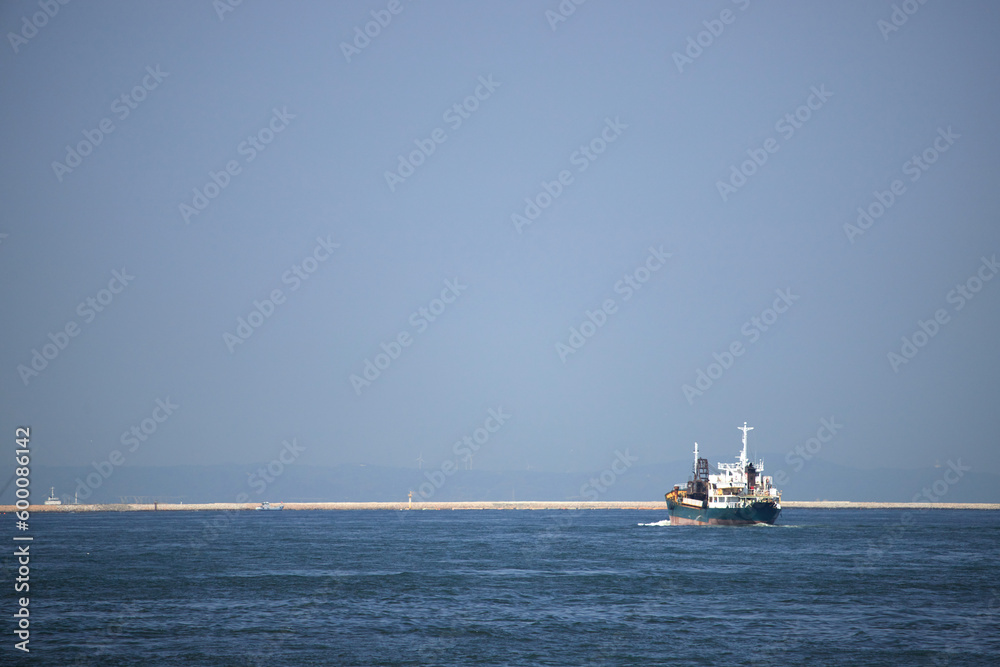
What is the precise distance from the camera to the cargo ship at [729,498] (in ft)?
379

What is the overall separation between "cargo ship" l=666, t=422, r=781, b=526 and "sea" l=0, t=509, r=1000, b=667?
119ft

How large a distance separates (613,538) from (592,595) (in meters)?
56.9

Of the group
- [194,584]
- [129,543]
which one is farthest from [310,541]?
[194,584]

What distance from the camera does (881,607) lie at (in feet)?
141

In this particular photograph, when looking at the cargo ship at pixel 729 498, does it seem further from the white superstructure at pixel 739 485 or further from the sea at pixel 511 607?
the sea at pixel 511 607

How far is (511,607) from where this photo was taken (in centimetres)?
4312

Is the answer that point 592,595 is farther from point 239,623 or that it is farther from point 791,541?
point 791,541

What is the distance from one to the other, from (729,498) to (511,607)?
261 ft

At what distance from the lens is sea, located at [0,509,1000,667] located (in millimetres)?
32188

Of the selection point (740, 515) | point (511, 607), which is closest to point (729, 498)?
point (740, 515)

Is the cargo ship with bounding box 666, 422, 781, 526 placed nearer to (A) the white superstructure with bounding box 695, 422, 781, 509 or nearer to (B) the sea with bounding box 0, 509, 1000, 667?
(A) the white superstructure with bounding box 695, 422, 781, 509

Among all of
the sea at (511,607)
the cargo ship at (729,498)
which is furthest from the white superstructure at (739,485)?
the sea at (511,607)

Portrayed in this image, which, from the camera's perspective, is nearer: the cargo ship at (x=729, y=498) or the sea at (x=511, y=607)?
the sea at (x=511, y=607)

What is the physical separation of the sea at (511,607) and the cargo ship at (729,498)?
36220 millimetres
